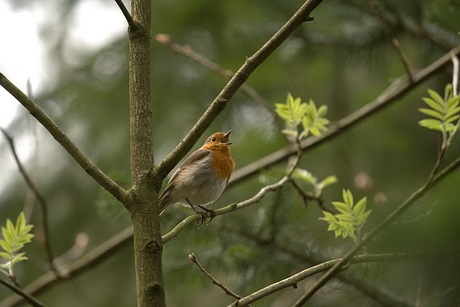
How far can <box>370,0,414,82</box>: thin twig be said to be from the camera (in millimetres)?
3662

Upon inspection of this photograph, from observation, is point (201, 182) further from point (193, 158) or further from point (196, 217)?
point (196, 217)

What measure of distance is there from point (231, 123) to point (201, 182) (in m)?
1.02

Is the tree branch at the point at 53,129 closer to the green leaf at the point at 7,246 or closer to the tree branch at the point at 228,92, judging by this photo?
the tree branch at the point at 228,92

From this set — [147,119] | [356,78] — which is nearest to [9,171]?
[356,78]

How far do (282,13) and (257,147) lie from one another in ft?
4.95

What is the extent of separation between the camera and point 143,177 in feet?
7.81

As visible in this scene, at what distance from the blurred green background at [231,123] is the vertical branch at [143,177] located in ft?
4.80

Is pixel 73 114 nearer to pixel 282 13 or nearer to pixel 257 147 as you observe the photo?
pixel 257 147

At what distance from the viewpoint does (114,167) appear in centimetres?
623

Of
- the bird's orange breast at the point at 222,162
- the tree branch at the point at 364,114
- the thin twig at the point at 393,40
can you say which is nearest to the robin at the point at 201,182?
the bird's orange breast at the point at 222,162

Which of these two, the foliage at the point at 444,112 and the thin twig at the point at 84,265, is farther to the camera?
the thin twig at the point at 84,265

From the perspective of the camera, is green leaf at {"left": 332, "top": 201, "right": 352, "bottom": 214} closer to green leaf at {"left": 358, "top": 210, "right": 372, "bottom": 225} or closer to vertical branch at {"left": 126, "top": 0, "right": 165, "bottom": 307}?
green leaf at {"left": 358, "top": 210, "right": 372, "bottom": 225}

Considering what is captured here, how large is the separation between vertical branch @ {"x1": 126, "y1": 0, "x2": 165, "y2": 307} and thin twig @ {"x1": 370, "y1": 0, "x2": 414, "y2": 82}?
140cm

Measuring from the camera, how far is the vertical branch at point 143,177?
2230 mm
